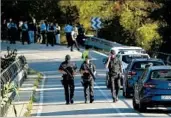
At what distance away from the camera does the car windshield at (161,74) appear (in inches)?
842

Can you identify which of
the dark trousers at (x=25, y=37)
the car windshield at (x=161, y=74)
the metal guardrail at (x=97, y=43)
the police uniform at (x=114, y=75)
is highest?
the car windshield at (x=161, y=74)

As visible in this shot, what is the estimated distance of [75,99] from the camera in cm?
2727

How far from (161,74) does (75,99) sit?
21.1 ft

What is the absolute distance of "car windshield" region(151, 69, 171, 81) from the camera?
2139 centimetres

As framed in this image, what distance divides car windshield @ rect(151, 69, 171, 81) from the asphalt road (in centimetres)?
109

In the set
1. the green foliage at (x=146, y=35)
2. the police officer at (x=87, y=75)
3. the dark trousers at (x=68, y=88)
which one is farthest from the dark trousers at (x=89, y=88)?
the green foliage at (x=146, y=35)

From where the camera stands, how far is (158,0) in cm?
4859

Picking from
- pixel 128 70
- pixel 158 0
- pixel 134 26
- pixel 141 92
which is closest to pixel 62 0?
pixel 134 26

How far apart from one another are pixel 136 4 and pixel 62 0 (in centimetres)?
792

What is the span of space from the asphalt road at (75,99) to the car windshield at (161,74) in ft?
3.59

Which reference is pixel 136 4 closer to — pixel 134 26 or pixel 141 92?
pixel 134 26

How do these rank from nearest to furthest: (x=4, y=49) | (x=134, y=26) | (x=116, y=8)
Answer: (x=4, y=49), (x=134, y=26), (x=116, y=8)

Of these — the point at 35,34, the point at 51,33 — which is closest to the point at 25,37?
the point at 35,34

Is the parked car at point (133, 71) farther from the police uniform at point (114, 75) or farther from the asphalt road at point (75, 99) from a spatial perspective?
the police uniform at point (114, 75)
